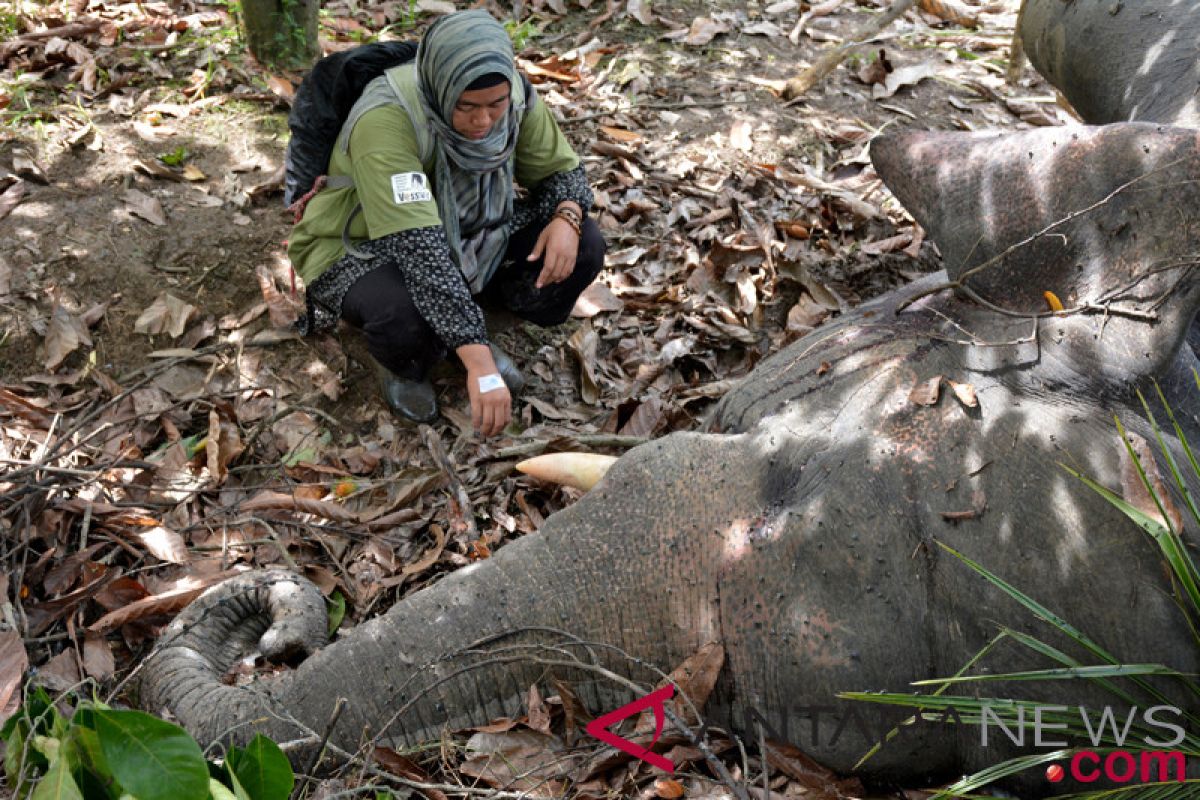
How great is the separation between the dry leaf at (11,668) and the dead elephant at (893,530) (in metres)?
0.32

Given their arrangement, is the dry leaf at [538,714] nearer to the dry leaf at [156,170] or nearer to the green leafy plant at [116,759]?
the green leafy plant at [116,759]

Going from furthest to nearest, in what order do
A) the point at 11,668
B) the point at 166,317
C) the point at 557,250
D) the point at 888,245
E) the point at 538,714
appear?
the point at 888,245, the point at 166,317, the point at 557,250, the point at 11,668, the point at 538,714

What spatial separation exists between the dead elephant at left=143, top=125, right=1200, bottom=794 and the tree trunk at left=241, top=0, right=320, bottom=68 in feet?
11.2

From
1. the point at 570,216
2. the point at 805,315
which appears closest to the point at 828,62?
the point at 805,315

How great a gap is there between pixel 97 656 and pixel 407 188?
168 cm

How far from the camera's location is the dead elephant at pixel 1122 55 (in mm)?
3873

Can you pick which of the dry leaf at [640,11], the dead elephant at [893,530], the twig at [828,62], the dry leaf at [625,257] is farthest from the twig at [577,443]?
the dry leaf at [640,11]

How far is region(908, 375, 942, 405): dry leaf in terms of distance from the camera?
2691 mm

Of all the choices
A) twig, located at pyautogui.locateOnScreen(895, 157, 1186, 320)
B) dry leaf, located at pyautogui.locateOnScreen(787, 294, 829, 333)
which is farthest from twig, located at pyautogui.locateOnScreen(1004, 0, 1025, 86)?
twig, located at pyautogui.locateOnScreen(895, 157, 1186, 320)

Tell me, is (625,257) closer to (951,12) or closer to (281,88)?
(281,88)

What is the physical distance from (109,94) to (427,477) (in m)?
2.83

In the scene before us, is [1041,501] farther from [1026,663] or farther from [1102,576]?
[1026,663]

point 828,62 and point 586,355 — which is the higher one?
point 828,62

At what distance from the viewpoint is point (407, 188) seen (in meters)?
3.51
